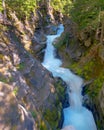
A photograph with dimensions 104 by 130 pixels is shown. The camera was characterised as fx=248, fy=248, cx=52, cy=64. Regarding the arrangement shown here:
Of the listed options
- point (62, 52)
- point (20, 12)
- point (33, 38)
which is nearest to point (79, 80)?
point (62, 52)

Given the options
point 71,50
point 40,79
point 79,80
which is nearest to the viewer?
point 40,79

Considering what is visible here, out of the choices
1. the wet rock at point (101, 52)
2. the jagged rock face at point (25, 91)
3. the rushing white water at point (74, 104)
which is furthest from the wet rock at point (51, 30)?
the jagged rock face at point (25, 91)

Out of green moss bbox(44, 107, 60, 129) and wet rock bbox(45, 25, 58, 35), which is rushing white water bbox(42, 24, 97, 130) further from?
wet rock bbox(45, 25, 58, 35)

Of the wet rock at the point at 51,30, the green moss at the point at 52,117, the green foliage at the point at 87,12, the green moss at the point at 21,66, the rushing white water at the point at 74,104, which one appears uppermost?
the green foliage at the point at 87,12

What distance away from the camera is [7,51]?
643 inches

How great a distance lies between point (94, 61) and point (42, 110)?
9.18 metres

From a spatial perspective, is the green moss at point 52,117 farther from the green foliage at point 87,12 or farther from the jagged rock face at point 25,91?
the green foliage at point 87,12

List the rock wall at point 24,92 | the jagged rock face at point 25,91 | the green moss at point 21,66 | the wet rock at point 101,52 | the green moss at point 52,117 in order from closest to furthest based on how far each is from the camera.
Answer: the rock wall at point 24,92
the jagged rock face at point 25,91
the green moss at point 52,117
the green moss at point 21,66
the wet rock at point 101,52

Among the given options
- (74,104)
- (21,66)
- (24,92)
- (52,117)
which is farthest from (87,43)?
(24,92)

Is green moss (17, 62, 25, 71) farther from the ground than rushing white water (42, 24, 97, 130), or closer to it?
farther from the ground

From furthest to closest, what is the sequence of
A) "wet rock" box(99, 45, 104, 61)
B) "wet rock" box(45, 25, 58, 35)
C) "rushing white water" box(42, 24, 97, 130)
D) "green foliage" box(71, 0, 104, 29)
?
"wet rock" box(45, 25, 58, 35) → "green foliage" box(71, 0, 104, 29) → "wet rock" box(99, 45, 104, 61) → "rushing white water" box(42, 24, 97, 130)

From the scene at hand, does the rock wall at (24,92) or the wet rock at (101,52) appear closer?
the rock wall at (24,92)

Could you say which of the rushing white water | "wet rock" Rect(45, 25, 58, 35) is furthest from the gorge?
"wet rock" Rect(45, 25, 58, 35)

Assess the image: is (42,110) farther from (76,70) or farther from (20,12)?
(20,12)
